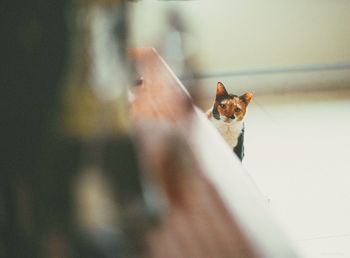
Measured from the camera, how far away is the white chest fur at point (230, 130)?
1.73 metres

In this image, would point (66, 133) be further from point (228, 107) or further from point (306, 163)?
point (306, 163)

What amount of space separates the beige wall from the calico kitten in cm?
66

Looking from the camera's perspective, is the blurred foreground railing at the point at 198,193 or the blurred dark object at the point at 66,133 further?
the blurred foreground railing at the point at 198,193

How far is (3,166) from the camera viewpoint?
1.46ft

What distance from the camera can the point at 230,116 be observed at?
183 centimetres

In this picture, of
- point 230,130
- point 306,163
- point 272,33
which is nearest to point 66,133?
point 230,130

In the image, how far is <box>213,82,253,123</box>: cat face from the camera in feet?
6.01

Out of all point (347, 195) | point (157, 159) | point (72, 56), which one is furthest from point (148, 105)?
point (347, 195)

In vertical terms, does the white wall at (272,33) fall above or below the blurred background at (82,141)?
below

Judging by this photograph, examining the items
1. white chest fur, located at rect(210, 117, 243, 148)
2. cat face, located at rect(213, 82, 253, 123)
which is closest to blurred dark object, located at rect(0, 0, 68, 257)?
white chest fur, located at rect(210, 117, 243, 148)

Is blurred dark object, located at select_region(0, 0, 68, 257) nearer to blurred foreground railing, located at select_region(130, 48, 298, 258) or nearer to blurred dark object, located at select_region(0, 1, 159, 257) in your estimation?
blurred dark object, located at select_region(0, 1, 159, 257)

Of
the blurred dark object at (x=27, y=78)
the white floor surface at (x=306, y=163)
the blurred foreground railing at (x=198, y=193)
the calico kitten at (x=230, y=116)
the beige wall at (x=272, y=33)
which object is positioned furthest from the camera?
the beige wall at (x=272, y=33)

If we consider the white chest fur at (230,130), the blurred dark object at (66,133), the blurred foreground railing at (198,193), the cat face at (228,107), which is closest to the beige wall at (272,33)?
the cat face at (228,107)

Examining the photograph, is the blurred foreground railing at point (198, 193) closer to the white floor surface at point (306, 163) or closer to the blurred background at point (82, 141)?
the blurred background at point (82, 141)
